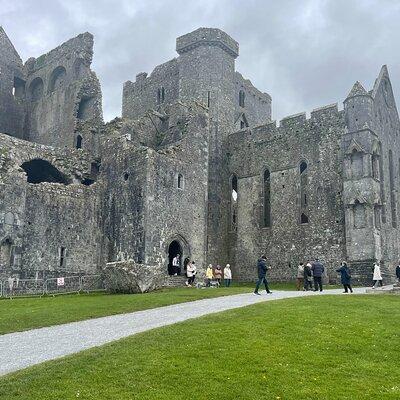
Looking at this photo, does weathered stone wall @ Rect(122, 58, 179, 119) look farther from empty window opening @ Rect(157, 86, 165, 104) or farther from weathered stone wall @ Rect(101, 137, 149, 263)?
weathered stone wall @ Rect(101, 137, 149, 263)

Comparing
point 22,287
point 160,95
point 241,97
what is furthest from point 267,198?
point 22,287

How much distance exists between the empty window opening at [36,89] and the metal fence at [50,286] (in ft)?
79.2

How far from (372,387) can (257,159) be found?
32208mm

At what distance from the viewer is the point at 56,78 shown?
4919cm

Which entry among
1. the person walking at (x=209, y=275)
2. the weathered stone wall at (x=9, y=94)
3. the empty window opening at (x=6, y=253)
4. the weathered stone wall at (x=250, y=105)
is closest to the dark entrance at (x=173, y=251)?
the person walking at (x=209, y=275)

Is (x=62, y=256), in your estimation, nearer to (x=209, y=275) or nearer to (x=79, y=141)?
(x=209, y=275)

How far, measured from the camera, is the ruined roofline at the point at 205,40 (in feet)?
147

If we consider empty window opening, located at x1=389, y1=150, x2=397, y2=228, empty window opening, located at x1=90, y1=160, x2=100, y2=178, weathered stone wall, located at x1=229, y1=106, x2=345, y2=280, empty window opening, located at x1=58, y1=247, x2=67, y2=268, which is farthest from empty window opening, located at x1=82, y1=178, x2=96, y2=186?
empty window opening, located at x1=389, y1=150, x2=397, y2=228

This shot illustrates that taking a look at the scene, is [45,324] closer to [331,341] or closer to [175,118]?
[331,341]

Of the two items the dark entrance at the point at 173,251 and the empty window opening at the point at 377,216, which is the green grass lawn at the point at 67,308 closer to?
the dark entrance at the point at 173,251

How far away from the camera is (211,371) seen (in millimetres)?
10945

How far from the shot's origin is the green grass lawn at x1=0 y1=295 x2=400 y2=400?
9.98 metres

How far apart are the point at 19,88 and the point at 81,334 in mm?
42539

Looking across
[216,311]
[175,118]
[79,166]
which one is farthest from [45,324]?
[175,118]
